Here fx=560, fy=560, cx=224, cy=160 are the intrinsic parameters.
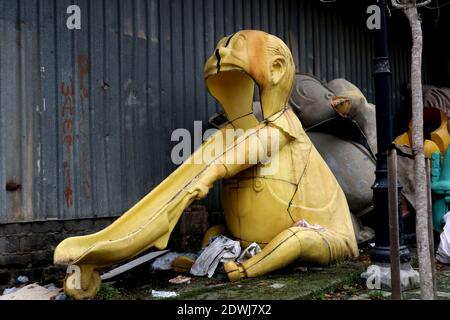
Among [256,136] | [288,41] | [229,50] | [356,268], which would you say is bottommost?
[356,268]

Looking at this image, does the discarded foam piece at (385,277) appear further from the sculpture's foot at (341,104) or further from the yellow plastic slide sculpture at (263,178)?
the sculpture's foot at (341,104)

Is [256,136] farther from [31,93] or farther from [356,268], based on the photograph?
[31,93]

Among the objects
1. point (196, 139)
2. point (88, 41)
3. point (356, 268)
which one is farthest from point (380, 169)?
point (88, 41)

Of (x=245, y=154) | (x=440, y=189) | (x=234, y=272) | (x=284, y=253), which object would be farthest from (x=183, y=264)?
(x=440, y=189)

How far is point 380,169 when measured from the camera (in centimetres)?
526

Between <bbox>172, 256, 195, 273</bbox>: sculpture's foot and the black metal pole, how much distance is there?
6.14ft

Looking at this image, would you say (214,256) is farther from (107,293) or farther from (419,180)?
(419,180)

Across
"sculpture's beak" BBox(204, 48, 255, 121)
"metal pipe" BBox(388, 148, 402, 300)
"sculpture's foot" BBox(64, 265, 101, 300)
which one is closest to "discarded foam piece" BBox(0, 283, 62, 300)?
"sculpture's foot" BBox(64, 265, 101, 300)

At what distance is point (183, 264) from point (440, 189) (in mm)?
3908

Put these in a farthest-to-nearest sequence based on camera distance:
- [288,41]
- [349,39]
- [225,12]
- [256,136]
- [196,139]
A: [349,39], [288,41], [225,12], [196,139], [256,136]

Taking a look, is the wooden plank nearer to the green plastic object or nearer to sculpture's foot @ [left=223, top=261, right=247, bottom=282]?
sculpture's foot @ [left=223, top=261, right=247, bottom=282]

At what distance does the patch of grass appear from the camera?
15.4ft

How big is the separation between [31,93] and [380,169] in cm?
347

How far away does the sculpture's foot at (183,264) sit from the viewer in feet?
19.2
